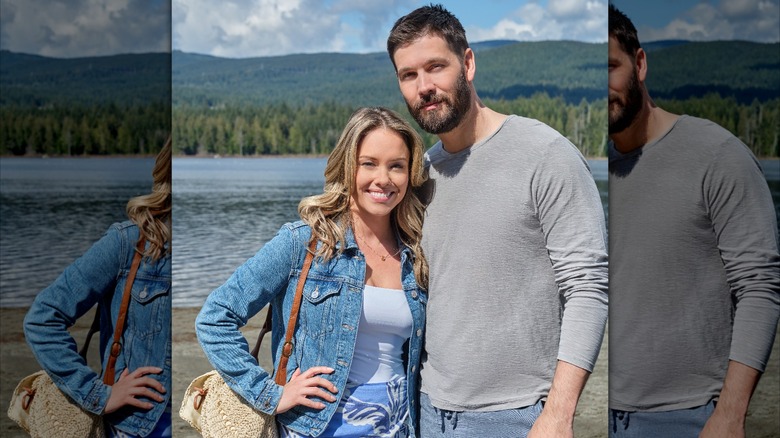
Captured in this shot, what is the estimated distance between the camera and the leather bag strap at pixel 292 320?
2.45 meters

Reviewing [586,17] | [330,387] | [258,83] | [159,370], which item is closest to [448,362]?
[330,387]

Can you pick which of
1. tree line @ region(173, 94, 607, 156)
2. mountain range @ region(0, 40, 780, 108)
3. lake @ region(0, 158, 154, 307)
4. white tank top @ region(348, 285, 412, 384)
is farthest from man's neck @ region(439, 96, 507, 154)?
tree line @ region(173, 94, 607, 156)

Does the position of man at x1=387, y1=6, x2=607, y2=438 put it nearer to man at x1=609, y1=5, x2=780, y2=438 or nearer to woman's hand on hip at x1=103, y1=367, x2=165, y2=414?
man at x1=609, y1=5, x2=780, y2=438

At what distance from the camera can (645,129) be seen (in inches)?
95.0

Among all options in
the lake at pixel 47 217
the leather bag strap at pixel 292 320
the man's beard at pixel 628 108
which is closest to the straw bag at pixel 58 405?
the lake at pixel 47 217

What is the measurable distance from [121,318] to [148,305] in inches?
3.0

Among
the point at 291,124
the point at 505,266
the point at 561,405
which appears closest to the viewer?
the point at 561,405

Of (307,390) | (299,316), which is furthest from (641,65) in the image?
(307,390)

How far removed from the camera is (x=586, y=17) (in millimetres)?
61594

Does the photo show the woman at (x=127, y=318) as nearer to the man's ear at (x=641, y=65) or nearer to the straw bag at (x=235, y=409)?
the straw bag at (x=235, y=409)

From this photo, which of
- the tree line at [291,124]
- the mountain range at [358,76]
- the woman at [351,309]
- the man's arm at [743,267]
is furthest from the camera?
the mountain range at [358,76]

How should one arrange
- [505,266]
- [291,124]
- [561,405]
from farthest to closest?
[291,124] < [505,266] < [561,405]

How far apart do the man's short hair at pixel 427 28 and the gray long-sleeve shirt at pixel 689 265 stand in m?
0.51

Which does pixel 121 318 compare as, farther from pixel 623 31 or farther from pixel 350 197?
pixel 623 31
